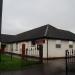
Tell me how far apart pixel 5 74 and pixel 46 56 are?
14.2 meters

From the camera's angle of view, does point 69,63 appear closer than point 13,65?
Yes

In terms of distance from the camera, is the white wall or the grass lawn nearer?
the grass lawn

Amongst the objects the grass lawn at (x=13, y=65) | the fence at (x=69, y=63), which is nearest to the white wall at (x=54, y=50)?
the grass lawn at (x=13, y=65)

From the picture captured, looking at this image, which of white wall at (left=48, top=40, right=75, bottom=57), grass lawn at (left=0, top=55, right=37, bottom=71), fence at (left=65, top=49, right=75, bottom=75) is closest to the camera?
fence at (left=65, top=49, right=75, bottom=75)

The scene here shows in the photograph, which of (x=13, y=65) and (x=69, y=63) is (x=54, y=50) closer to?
(x=13, y=65)

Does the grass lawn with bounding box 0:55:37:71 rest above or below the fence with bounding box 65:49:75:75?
below

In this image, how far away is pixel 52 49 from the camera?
25.7 m

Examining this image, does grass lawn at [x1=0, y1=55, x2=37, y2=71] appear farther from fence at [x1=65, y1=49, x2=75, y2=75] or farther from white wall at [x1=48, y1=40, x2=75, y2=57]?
white wall at [x1=48, y1=40, x2=75, y2=57]

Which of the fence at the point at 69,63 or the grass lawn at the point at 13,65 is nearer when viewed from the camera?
the fence at the point at 69,63

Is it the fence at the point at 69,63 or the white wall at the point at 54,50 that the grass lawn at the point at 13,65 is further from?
the white wall at the point at 54,50

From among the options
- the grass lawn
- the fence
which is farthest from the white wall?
the fence

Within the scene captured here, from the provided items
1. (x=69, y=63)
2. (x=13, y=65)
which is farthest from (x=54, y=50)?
(x=69, y=63)

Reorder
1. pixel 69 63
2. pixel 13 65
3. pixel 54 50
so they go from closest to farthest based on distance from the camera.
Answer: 1. pixel 69 63
2. pixel 13 65
3. pixel 54 50

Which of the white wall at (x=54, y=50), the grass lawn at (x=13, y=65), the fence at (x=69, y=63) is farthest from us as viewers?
the white wall at (x=54, y=50)
